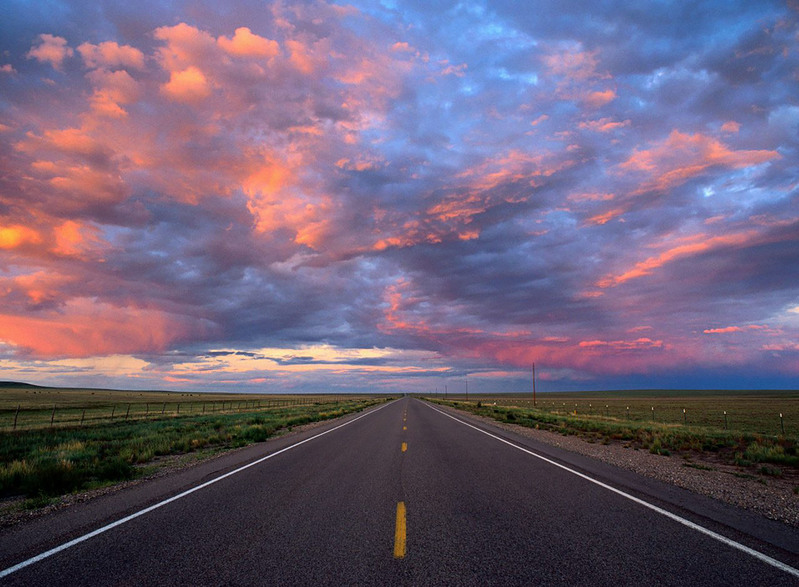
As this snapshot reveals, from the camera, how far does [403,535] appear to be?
5.43 metres

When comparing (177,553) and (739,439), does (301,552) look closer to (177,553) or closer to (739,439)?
(177,553)

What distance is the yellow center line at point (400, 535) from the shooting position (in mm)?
4836

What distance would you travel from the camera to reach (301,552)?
16.1ft

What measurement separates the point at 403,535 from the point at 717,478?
933 cm

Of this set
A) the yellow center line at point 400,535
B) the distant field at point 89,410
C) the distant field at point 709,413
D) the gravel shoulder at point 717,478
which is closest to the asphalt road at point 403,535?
the yellow center line at point 400,535

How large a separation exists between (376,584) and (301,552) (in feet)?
4.22

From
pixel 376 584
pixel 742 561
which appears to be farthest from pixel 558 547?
pixel 376 584

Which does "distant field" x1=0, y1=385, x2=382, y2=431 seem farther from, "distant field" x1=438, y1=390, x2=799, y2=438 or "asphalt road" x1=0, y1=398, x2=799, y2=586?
"distant field" x1=438, y1=390, x2=799, y2=438

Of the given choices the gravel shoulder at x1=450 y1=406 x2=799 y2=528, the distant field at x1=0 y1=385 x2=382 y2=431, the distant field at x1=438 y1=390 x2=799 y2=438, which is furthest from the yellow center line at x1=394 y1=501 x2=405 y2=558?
the distant field at x1=0 y1=385 x2=382 y2=431

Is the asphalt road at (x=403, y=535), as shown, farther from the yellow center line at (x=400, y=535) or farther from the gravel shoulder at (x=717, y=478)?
the gravel shoulder at (x=717, y=478)

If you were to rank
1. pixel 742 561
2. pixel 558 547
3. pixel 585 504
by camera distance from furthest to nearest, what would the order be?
pixel 585 504
pixel 558 547
pixel 742 561

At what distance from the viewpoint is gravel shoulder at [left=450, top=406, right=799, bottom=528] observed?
24.9ft

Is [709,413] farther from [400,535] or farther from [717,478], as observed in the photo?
[400,535]

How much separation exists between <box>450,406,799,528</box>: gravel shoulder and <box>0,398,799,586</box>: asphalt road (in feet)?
2.57
